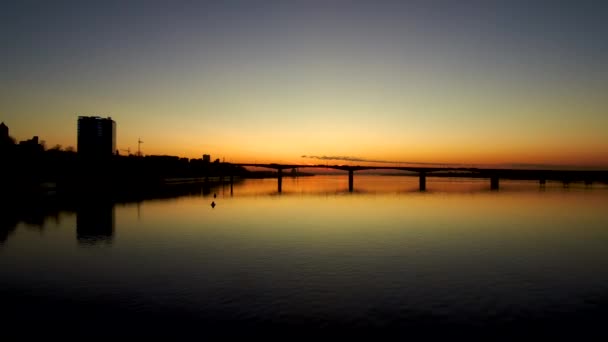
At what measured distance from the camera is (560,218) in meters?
62.8

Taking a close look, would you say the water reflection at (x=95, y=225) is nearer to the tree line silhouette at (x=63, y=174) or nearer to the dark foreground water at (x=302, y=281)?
the dark foreground water at (x=302, y=281)

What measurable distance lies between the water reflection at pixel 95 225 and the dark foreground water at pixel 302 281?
43 cm

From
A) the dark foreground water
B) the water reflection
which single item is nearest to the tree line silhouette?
the water reflection

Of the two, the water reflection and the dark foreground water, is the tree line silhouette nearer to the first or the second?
the water reflection

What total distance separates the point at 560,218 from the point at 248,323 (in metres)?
62.3

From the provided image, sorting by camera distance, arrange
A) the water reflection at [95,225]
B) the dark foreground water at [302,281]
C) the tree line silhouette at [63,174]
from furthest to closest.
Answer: the tree line silhouette at [63,174] → the water reflection at [95,225] → the dark foreground water at [302,281]

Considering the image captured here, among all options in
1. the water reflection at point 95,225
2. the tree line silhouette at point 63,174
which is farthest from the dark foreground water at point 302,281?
the tree line silhouette at point 63,174

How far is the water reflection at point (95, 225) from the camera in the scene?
40.9m

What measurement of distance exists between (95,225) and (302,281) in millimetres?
37998

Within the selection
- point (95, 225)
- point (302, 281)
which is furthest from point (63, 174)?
point (302, 281)

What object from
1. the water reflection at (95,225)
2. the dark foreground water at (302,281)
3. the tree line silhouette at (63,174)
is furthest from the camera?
the tree line silhouette at (63,174)

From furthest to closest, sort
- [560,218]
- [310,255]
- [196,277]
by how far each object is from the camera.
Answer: [560,218], [310,255], [196,277]

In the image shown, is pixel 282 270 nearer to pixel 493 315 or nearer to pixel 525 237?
pixel 493 315

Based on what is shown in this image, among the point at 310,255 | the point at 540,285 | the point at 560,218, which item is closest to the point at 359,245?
the point at 310,255
